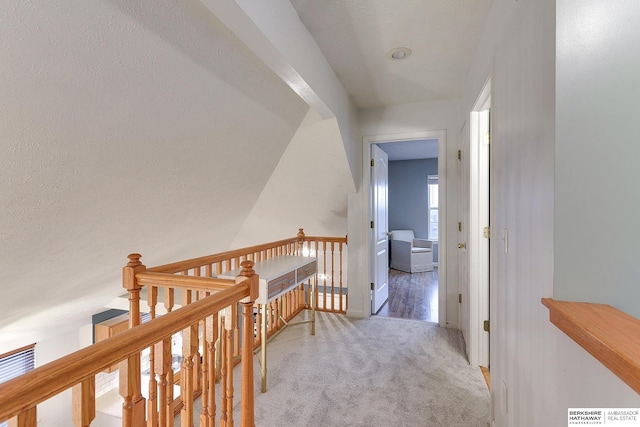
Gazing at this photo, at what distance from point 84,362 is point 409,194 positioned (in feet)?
22.1

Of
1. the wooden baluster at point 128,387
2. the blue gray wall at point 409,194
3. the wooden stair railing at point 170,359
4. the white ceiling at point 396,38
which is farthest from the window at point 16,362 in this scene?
the blue gray wall at point 409,194

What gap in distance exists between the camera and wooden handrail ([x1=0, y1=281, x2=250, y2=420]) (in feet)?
1.84

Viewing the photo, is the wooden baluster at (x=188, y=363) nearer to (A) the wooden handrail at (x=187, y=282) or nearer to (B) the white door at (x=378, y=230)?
(A) the wooden handrail at (x=187, y=282)

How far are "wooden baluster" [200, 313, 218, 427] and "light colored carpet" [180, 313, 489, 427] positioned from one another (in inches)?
25.8

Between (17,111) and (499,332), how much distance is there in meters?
2.44

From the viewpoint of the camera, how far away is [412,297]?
421cm

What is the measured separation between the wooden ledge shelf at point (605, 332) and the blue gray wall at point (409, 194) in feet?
19.9

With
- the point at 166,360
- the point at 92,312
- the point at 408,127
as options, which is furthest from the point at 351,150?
the point at 92,312

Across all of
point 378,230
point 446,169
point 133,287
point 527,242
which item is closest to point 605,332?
point 527,242

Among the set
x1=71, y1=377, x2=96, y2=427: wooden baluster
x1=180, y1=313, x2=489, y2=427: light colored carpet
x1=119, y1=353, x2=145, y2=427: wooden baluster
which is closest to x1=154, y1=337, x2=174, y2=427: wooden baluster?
x1=119, y1=353, x2=145, y2=427: wooden baluster

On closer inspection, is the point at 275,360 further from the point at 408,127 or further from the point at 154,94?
the point at 408,127

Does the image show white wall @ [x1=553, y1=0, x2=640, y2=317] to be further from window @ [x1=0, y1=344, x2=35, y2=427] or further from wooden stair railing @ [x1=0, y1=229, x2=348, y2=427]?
window @ [x1=0, y1=344, x2=35, y2=427]

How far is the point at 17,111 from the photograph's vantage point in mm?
1176

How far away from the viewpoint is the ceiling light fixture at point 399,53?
2087mm
